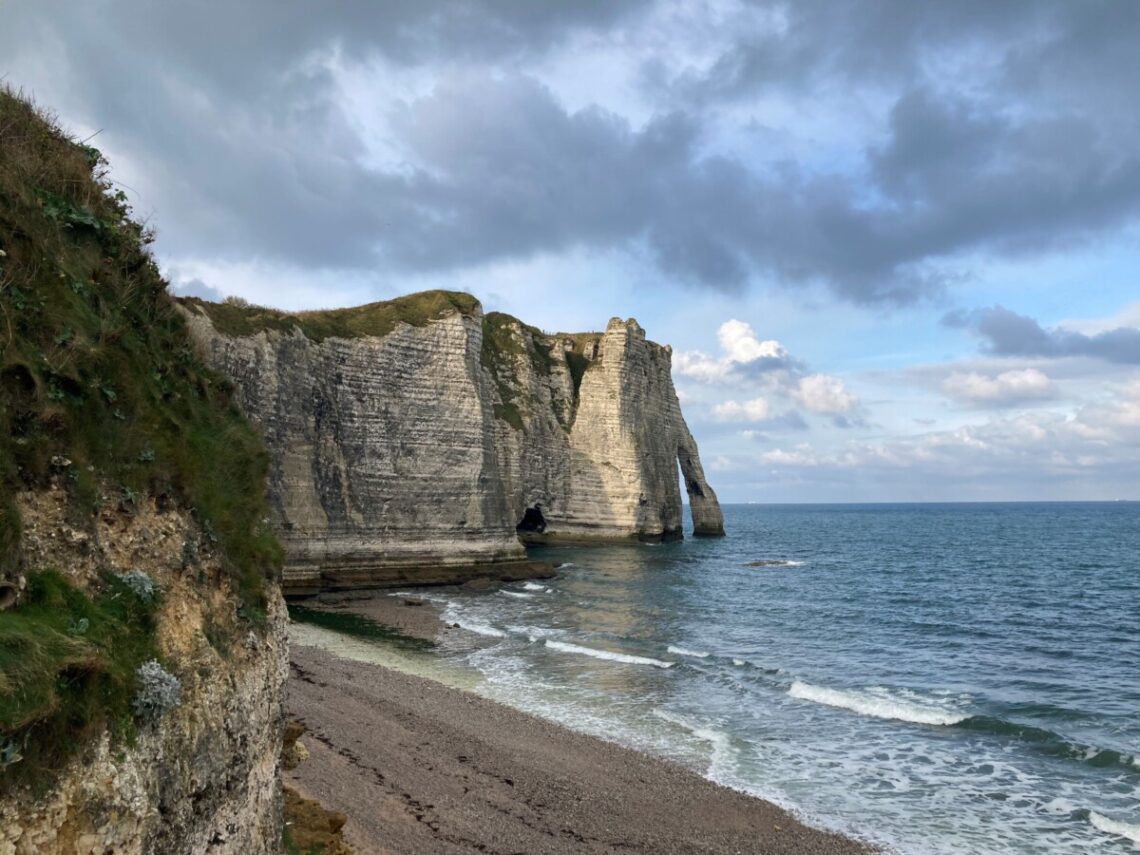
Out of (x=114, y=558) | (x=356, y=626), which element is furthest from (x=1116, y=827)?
(x=356, y=626)

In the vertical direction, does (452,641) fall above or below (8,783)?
below

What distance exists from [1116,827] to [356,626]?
2401 cm

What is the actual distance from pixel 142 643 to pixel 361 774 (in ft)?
30.4

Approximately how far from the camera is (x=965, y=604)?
1581 inches

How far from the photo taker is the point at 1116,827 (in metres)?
12.9

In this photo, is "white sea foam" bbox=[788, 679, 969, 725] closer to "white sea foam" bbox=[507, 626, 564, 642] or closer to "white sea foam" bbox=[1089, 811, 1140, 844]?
"white sea foam" bbox=[1089, 811, 1140, 844]

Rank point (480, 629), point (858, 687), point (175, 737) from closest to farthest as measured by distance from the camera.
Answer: point (175, 737)
point (858, 687)
point (480, 629)

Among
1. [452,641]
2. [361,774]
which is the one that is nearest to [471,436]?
[452,641]

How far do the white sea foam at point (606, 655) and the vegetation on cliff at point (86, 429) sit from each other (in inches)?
747

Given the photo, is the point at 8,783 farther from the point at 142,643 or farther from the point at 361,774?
the point at 361,774

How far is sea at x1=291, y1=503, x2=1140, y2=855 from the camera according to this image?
14016 mm

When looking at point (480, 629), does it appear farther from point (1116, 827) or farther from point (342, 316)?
point (342, 316)

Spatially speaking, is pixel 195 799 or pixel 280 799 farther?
pixel 280 799

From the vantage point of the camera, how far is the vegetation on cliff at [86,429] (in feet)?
14.6
